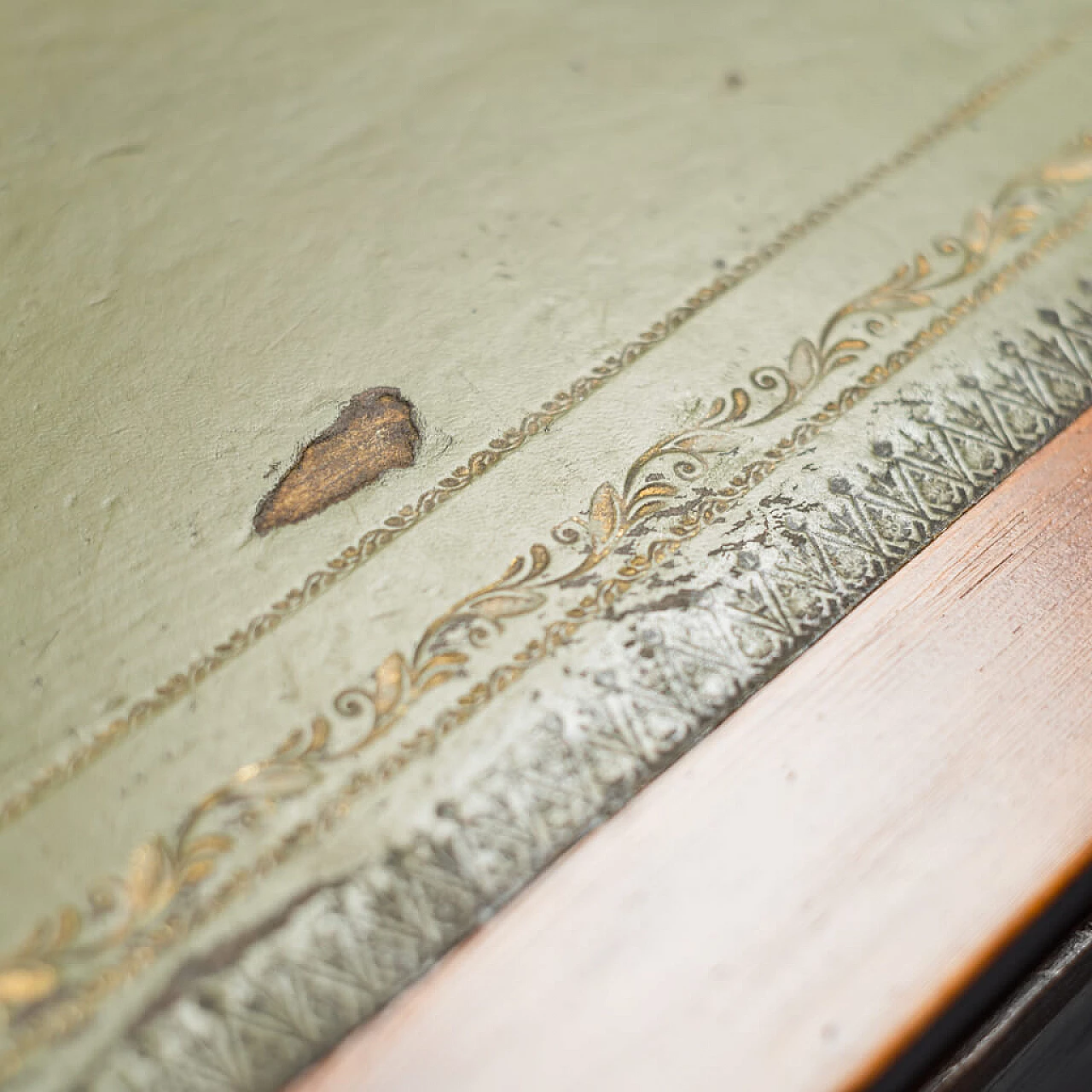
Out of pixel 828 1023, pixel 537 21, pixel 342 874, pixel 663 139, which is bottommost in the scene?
pixel 828 1023

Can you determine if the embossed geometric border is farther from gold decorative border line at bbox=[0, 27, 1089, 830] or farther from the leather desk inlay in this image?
gold decorative border line at bbox=[0, 27, 1089, 830]

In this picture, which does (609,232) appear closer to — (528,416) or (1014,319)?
(528,416)

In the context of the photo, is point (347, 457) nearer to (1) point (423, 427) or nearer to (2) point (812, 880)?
(1) point (423, 427)

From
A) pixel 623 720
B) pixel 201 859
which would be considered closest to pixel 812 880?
pixel 623 720

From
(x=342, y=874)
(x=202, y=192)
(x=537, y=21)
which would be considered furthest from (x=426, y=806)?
(x=537, y=21)

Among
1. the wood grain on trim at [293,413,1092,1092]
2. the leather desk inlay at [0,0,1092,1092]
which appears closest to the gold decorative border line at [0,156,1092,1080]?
the leather desk inlay at [0,0,1092,1092]

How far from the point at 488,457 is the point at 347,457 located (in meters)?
0.12

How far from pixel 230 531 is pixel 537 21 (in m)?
0.76

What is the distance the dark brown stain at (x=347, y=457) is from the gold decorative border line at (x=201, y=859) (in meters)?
0.17

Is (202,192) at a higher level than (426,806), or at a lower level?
higher

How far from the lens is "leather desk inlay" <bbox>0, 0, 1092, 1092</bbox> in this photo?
2.12 feet

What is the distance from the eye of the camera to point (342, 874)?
0.64 metres

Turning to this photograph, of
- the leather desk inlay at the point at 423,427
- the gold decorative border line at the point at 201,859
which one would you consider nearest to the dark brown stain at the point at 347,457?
the leather desk inlay at the point at 423,427

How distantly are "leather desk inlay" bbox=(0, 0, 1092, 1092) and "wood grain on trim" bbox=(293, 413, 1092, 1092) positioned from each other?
3 centimetres
